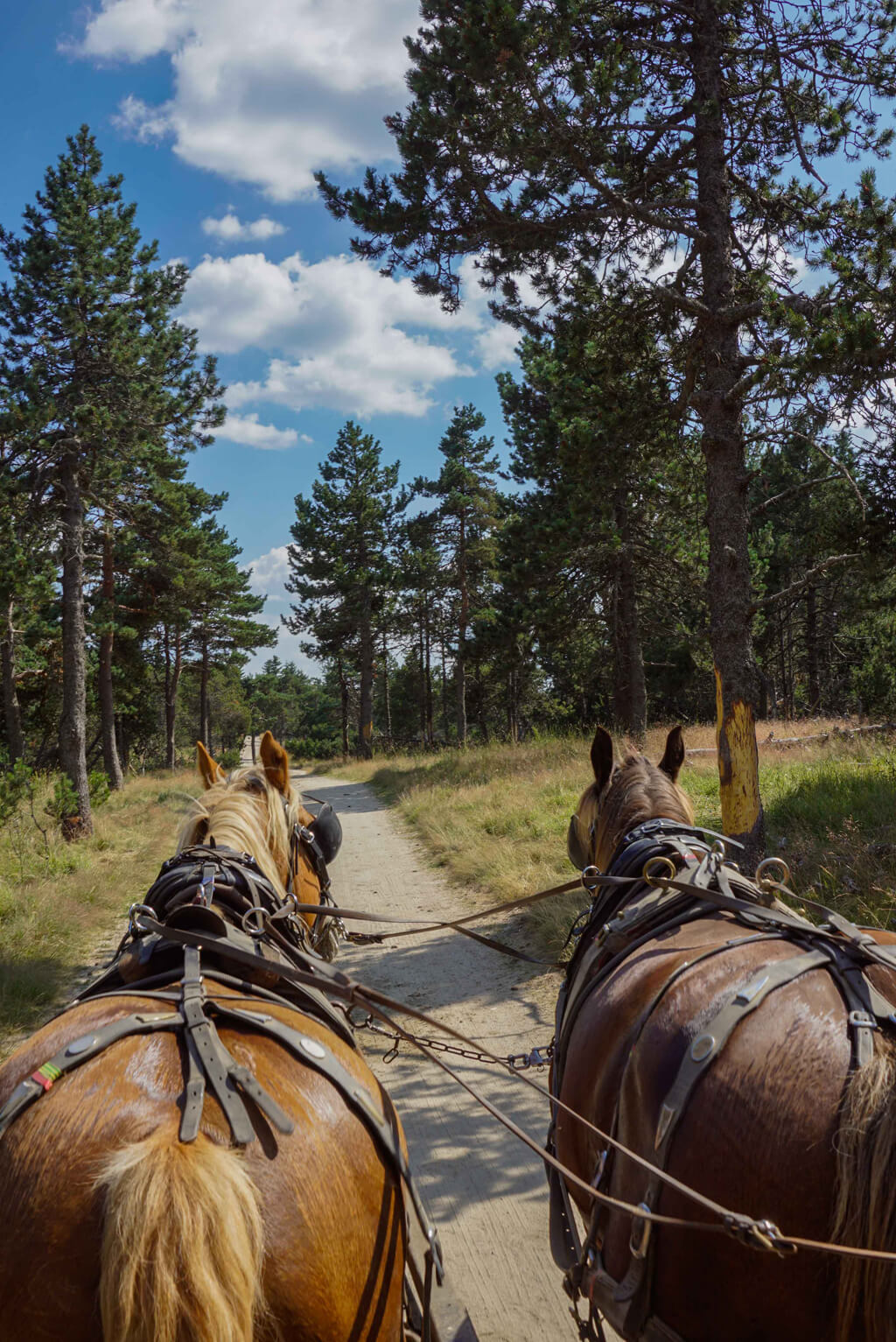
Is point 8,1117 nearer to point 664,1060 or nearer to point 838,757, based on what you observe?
point 664,1060

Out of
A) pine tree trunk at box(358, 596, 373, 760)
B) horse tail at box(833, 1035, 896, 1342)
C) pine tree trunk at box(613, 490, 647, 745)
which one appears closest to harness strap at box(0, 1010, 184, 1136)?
horse tail at box(833, 1035, 896, 1342)

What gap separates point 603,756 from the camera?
3.49 metres

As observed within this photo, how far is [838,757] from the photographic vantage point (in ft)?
32.2

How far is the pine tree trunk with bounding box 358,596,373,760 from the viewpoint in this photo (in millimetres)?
31953

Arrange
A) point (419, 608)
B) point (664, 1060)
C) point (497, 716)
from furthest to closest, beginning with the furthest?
1. point (497, 716)
2. point (419, 608)
3. point (664, 1060)

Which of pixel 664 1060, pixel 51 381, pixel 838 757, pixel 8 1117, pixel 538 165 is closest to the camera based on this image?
pixel 8 1117

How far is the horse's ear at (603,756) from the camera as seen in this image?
347cm

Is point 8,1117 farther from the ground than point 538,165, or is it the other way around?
point 538,165

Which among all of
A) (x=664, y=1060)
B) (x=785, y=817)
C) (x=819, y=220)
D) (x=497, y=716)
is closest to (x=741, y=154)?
(x=819, y=220)

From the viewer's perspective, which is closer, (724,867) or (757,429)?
(724,867)

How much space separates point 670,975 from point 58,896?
7.32 meters

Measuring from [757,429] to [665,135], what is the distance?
320 cm

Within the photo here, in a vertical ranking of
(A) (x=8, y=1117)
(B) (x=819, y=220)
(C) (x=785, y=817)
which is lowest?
(C) (x=785, y=817)

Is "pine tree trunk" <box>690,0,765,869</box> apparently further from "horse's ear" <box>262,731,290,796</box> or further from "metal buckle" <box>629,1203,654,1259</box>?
"metal buckle" <box>629,1203,654,1259</box>
